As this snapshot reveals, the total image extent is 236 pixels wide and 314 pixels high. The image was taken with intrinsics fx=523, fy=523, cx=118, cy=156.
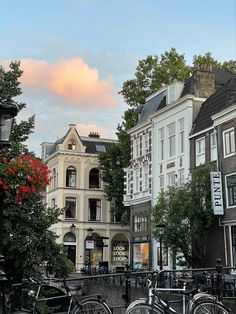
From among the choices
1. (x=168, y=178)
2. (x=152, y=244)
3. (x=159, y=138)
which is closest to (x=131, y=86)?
(x=159, y=138)

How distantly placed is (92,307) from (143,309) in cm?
99

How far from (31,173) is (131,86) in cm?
3955

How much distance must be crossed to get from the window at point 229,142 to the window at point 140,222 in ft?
43.3

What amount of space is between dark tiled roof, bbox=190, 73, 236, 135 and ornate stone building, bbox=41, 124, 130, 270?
84.4 ft

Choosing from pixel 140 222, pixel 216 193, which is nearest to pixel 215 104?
pixel 216 193

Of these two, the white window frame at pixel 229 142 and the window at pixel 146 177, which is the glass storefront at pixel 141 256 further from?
the white window frame at pixel 229 142

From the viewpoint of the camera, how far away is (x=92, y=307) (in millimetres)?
9883

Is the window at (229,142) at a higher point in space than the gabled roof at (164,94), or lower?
lower

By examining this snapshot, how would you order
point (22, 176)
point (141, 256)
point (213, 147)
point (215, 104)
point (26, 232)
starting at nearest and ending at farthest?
point (22, 176) < point (26, 232) < point (213, 147) < point (215, 104) < point (141, 256)

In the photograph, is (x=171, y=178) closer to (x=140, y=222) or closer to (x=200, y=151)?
(x=200, y=151)

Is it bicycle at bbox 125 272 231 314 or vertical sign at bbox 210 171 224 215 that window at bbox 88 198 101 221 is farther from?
bicycle at bbox 125 272 231 314

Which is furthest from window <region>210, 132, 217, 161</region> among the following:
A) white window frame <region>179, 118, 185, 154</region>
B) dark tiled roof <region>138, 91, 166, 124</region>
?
dark tiled roof <region>138, 91, 166, 124</region>

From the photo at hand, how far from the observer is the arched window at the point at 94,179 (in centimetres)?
6325

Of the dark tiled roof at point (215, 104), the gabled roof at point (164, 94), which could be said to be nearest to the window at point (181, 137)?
the dark tiled roof at point (215, 104)
